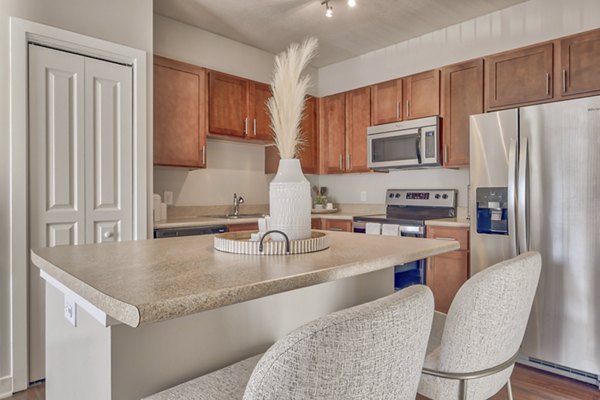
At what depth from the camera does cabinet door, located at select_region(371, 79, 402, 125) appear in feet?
12.1

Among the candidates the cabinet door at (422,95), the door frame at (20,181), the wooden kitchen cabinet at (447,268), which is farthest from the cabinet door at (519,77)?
the door frame at (20,181)

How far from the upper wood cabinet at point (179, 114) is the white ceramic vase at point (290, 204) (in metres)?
2.06

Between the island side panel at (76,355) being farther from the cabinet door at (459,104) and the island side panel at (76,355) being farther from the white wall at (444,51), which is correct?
the white wall at (444,51)

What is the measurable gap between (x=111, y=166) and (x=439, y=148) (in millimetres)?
2617

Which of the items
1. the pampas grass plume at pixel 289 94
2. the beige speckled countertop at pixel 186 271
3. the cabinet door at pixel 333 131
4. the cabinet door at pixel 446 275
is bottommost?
Result: the cabinet door at pixel 446 275

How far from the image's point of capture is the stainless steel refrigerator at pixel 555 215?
87.7 inches

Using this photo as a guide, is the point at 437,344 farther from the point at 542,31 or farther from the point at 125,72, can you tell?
the point at 542,31


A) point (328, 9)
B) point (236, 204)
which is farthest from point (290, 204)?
point (236, 204)

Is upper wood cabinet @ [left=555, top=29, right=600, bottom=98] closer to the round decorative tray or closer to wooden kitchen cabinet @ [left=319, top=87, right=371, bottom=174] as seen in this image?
wooden kitchen cabinet @ [left=319, top=87, right=371, bottom=174]

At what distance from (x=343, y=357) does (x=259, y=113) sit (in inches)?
137

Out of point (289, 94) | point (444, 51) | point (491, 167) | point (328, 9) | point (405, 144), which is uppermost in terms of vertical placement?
point (328, 9)

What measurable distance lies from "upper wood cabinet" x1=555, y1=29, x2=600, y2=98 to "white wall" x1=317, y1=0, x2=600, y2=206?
0.36 m

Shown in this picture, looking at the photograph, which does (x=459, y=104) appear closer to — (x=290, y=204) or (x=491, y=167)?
(x=491, y=167)

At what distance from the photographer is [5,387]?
7.16 ft
